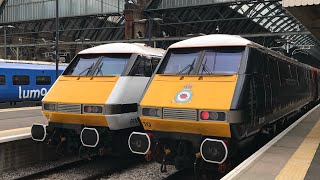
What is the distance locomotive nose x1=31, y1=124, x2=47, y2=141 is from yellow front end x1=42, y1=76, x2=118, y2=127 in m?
0.26

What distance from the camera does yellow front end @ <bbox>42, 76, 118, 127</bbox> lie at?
27.9 feet

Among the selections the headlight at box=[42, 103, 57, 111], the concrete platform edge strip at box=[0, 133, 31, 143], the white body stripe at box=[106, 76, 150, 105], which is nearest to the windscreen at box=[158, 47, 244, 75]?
the white body stripe at box=[106, 76, 150, 105]

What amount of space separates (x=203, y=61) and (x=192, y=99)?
3.52ft

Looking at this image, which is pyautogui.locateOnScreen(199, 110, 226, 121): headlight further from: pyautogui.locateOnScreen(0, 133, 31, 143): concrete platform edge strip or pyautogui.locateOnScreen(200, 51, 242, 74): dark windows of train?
pyautogui.locateOnScreen(0, 133, 31, 143): concrete platform edge strip

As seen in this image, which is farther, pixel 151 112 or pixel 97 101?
pixel 97 101

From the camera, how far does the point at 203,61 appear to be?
807cm

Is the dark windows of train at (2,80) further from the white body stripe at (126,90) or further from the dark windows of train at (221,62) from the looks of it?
the dark windows of train at (221,62)

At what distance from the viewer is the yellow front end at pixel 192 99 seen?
278 inches

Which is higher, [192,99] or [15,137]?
[192,99]

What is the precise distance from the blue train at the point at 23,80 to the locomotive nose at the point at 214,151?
18.0m

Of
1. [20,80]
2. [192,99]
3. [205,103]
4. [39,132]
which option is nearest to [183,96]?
[192,99]

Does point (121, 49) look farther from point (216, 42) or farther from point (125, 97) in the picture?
point (216, 42)

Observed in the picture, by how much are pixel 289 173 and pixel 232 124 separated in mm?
1211

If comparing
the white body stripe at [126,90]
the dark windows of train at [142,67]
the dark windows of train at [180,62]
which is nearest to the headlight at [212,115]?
the dark windows of train at [180,62]
